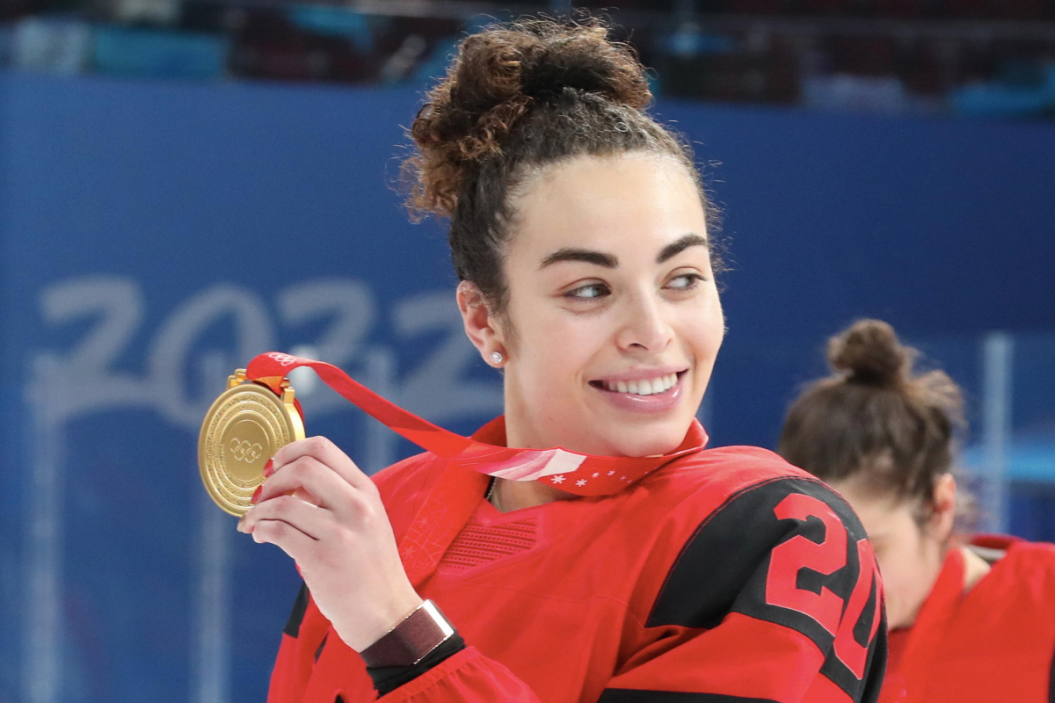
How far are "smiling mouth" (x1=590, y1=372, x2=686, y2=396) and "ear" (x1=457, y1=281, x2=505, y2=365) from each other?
5.5 inches

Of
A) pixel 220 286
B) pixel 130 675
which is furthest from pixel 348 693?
pixel 220 286

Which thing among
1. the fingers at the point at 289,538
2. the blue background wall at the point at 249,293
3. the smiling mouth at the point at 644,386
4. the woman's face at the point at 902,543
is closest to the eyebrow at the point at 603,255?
the smiling mouth at the point at 644,386

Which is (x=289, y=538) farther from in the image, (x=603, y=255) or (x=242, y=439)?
(x=603, y=255)

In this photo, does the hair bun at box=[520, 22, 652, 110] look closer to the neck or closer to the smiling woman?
the smiling woman

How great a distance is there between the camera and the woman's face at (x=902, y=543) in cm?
169

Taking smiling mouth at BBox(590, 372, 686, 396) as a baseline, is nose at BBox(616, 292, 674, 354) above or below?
above

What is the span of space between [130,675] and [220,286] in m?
1.55

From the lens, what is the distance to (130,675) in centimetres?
355

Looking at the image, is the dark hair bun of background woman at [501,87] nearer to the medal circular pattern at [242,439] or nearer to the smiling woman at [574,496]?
the smiling woman at [574,496]

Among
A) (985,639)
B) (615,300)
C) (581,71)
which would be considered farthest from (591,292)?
(985,639)

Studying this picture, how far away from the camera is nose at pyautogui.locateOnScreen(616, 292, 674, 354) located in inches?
41.5

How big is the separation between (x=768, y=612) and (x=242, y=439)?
452 millimetres

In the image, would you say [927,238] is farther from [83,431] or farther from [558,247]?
[558,247]

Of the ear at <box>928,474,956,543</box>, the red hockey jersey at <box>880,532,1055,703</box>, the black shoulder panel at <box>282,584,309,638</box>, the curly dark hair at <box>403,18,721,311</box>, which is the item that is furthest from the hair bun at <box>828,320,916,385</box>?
the black shoulder panel at <box>282,584,309,638</box>
